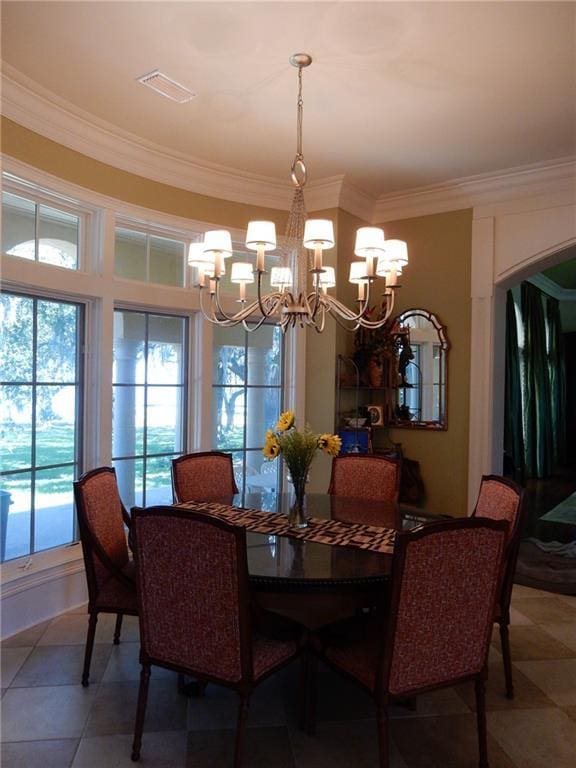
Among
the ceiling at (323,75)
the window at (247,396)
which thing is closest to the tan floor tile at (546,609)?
the window at (247,396)

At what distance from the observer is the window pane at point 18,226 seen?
10.1 ft

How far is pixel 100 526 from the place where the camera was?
262 centimetres

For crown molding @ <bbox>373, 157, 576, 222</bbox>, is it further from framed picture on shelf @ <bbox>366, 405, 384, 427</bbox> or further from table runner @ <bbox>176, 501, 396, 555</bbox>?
table runner @ <bbox>176, 501, 396, 555</bbox>

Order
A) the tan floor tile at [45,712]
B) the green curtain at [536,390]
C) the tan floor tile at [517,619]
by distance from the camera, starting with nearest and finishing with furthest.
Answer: the tan floor tile at [45,712] < the tan floor tile at [517,619] < the green curtain at [536,390]

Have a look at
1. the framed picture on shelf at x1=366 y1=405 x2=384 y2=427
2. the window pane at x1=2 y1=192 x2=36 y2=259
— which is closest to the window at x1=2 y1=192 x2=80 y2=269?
the window pane at x1=2 y1=192 x2=36 y2=259

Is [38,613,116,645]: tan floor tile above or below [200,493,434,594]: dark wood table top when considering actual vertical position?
below

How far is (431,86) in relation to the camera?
292cm

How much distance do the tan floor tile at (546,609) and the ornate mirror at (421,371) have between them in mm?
1404

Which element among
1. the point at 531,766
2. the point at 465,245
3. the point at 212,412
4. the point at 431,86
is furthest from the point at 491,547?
the point at 465,245

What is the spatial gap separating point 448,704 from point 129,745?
137cm

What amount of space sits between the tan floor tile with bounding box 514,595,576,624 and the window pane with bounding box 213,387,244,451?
230cm

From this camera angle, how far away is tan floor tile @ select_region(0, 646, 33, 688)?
262 cm

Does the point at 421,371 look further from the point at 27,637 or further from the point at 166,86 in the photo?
the point at 27,637

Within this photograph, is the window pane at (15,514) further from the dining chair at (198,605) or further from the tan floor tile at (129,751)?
the dining chair at (198,605)
